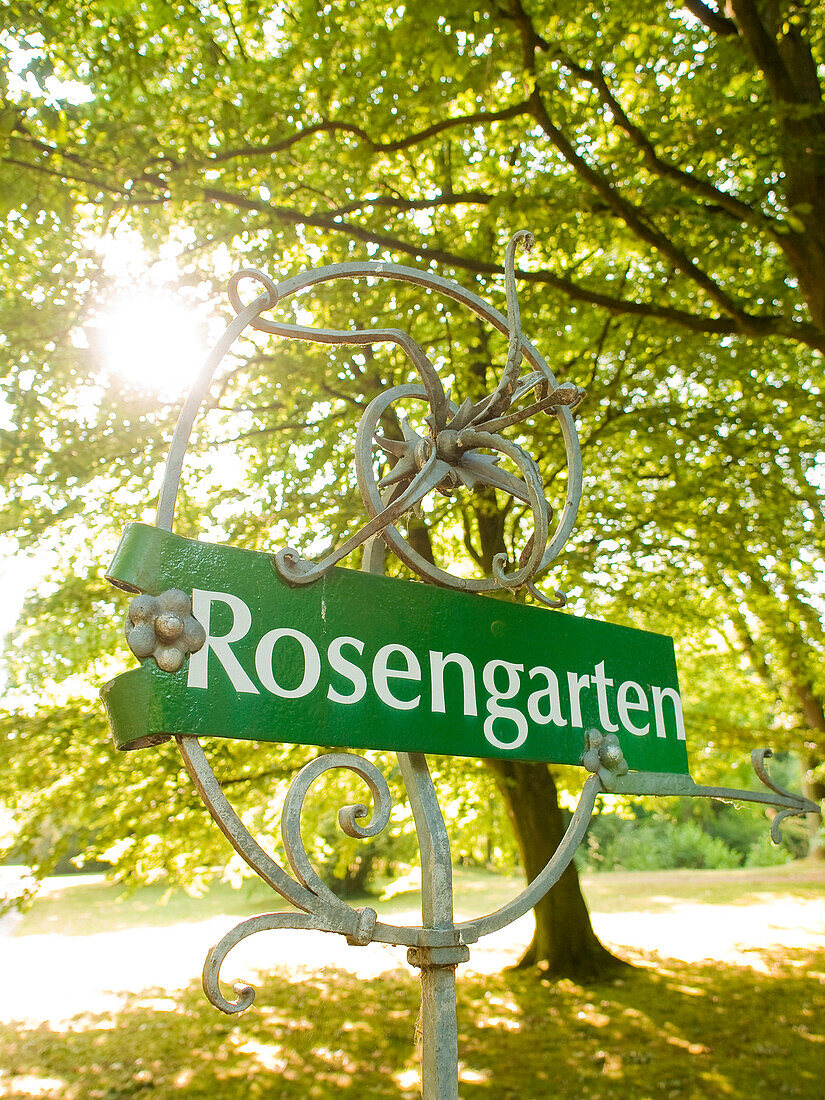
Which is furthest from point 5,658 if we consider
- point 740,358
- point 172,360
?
point 740,358

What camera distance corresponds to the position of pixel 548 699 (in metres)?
Result: 2.06

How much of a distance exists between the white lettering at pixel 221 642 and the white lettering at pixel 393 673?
0.28m

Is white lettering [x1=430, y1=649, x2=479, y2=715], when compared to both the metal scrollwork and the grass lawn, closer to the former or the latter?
the metal scrollwork

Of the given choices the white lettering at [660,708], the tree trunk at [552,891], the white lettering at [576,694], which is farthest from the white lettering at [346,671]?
the tree trunk at [552,891]

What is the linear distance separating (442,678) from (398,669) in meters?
0.11

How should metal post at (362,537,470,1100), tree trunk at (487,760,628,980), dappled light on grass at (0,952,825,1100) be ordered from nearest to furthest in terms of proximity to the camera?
1. metal post at (362,537,470,1100)
2. dappled light on grass at (0,952,825,1100)
3. tree trunk at (487,760,628,980)

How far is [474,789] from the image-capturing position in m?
10.8

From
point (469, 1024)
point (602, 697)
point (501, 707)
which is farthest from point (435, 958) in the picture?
point (469, 1024)

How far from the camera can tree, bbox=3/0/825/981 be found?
18.7 feet

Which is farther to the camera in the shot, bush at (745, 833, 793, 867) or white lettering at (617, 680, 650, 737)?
bush at (745, 833, 793, 867)

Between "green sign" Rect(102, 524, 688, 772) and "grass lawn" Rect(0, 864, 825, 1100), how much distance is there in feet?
16.6

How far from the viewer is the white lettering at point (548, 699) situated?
79.2 inches

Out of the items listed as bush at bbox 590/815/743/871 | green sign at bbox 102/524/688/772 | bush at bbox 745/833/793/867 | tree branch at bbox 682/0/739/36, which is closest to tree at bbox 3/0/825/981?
tree branch at bbox 682/0/739/36

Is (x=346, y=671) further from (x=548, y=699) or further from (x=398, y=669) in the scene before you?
(x=548, y=699)
